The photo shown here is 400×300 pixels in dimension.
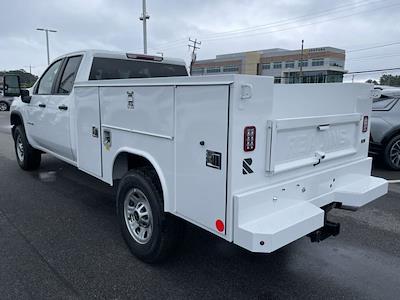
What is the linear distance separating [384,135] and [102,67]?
5.74m

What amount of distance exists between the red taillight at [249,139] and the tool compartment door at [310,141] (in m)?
0.15

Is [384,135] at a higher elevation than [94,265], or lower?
higher

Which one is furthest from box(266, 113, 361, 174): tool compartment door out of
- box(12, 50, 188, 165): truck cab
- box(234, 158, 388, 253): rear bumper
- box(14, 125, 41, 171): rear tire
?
box(14, 125, 41, 171): rear tire

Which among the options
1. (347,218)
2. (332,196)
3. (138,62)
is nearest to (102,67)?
(138,62)

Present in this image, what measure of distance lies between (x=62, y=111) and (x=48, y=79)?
3.70 ft

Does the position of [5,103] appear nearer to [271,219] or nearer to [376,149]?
[376,149]

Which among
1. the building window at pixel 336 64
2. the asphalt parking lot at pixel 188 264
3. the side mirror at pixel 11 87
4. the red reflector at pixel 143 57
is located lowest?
the asphalt parking lot at pixel 188 264

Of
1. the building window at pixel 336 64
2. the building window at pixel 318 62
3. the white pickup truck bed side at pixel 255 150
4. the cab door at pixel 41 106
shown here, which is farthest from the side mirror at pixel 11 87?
the building window at pixel 318 62

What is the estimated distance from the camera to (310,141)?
306 cm

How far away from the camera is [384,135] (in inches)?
290

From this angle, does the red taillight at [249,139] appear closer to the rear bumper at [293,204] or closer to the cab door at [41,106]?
the rear bumper at [293,204]

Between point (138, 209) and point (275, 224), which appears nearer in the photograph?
point (275, 224)

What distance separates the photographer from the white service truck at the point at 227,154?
8.12ft

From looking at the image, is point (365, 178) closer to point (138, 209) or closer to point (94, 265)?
point (138, 209)
